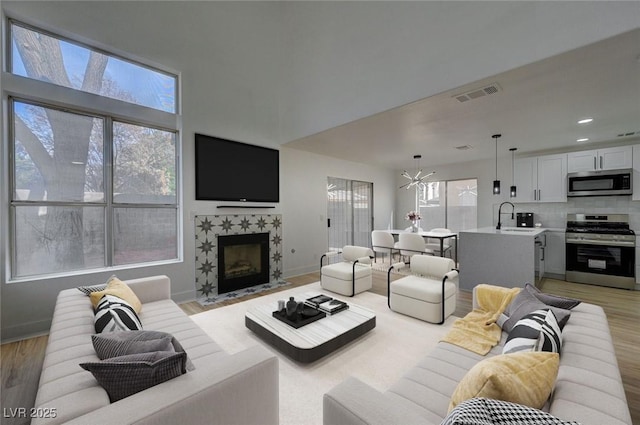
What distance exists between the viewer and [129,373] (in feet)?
3.47

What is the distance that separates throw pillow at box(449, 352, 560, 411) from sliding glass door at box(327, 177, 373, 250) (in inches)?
203

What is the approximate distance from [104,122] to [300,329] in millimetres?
3681

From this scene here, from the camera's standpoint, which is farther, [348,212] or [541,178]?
[348,212]

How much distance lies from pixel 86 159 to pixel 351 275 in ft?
12.8

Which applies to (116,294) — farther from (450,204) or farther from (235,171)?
(450,204)

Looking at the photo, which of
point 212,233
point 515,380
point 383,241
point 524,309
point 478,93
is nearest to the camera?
point 515,380

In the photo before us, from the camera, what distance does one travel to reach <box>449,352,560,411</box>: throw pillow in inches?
35.7

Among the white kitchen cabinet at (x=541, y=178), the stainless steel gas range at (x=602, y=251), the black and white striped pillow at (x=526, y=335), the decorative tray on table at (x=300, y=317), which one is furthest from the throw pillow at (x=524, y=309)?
the white kitchen cabinet at (x=541, y=178)

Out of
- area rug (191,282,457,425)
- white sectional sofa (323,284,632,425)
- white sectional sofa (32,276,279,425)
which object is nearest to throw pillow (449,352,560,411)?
white sectional sofa (323,284,632,425)

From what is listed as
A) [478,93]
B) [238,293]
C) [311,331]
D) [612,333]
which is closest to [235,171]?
[238,293]

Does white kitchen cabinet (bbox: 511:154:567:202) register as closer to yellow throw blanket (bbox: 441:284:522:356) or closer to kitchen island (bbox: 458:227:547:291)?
kitchen island (bbox: 458:227:547:291)

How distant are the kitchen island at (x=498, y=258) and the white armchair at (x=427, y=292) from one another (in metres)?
1.22

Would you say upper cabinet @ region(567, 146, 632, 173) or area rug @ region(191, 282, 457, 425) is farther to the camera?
upper cabinet @ region(567, 146, 632, 173)

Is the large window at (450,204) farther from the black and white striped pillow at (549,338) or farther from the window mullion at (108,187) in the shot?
the window mullion at (108,187)
